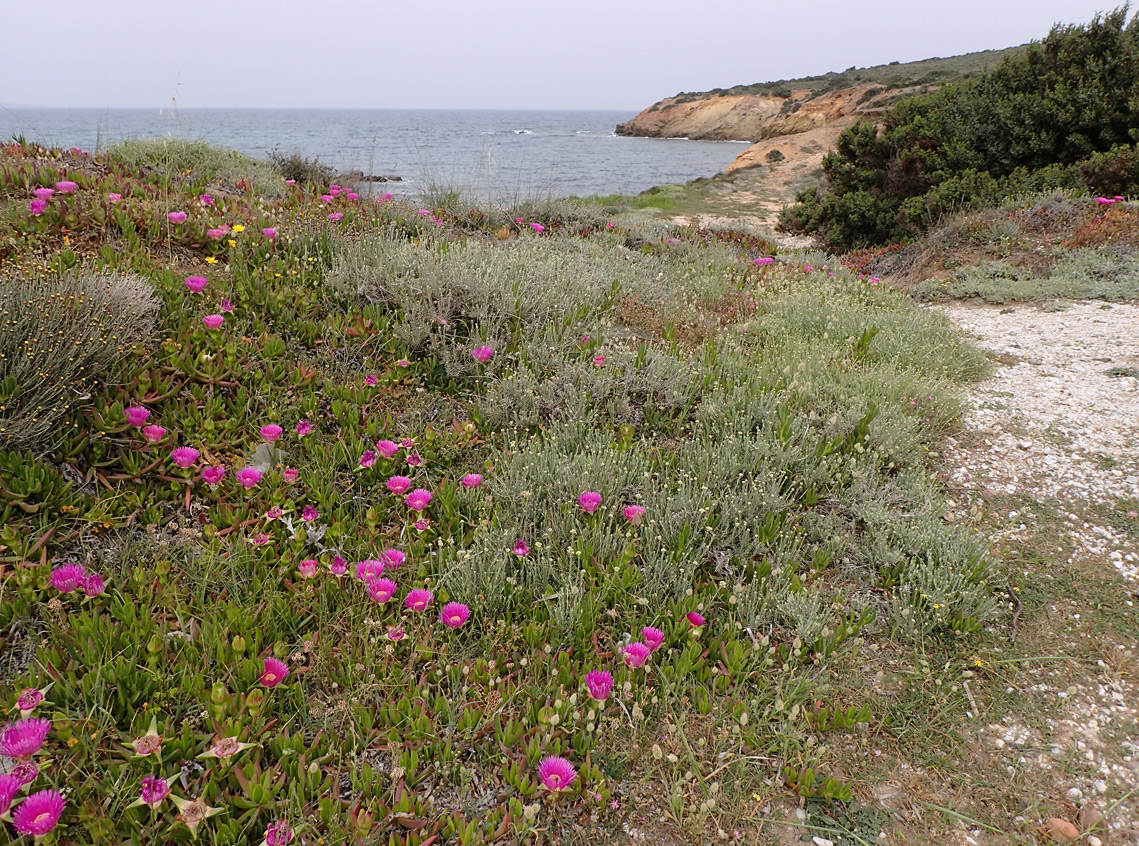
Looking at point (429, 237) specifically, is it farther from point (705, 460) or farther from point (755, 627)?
point (755, 627)

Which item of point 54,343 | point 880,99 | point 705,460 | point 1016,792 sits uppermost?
point 880,99

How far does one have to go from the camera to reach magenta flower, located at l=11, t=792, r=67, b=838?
155cm

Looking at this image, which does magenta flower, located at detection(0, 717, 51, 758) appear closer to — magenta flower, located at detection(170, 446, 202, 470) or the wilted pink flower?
magenta flower, located at detection(170, 446, 202, 470)

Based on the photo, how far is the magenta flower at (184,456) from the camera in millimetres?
2740

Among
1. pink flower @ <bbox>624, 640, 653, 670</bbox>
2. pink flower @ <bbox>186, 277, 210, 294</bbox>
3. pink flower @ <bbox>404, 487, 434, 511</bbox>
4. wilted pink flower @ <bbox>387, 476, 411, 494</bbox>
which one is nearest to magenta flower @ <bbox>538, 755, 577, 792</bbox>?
pink flower @ <bbox>624, 640, 653, 670</bbox>

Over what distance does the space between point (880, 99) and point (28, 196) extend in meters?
44.7

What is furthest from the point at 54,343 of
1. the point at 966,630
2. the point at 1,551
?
the point at 966,630

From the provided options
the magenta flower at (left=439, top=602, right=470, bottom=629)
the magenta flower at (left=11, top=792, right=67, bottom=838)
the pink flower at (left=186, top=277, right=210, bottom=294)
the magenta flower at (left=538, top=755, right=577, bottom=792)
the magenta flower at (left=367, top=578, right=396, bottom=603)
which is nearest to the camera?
the magenta flower at (left=11, top=792, right=67, bottom=838)

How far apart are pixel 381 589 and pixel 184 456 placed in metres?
1.09

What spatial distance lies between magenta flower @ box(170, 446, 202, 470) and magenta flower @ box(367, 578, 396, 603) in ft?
3.36

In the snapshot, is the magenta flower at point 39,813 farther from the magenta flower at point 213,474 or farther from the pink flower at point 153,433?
the pink flower at point 153,433

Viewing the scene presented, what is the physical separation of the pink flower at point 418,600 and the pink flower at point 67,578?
111 centimetres

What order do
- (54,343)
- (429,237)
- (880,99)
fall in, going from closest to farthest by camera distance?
(54,343) → (429,237) → (880,99)

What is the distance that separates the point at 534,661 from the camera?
234 cm
